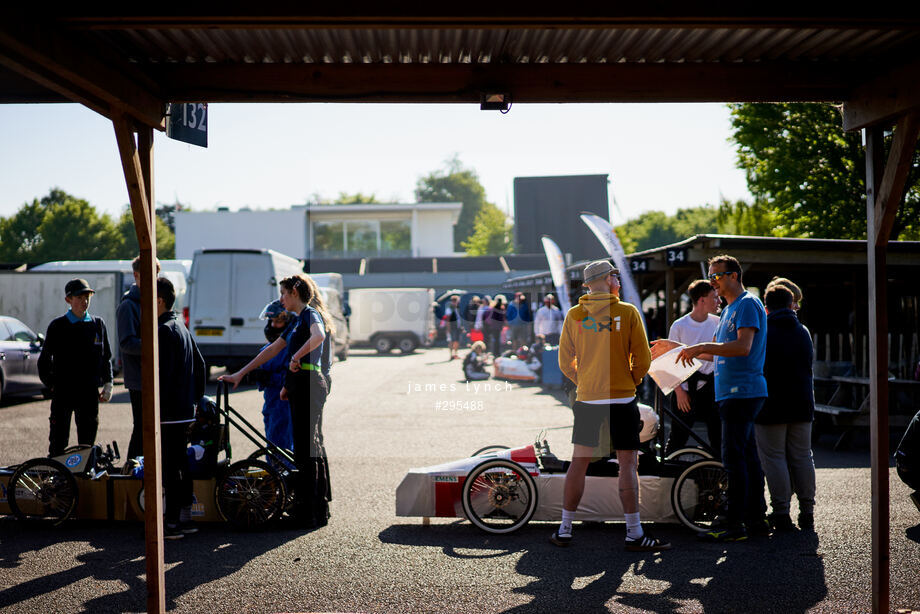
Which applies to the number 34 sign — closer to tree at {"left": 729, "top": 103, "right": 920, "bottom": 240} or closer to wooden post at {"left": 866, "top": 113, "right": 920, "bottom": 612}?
wooden post at {"left": 866, "top": 113, "right": 920, "bottom": 612}

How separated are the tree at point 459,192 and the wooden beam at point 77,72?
10568 cm

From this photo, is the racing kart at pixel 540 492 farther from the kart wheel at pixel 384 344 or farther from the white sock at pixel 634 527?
the kart wheel at pixel 384 344

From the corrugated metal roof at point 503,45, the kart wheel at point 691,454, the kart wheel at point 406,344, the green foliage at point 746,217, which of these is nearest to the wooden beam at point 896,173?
the corrugated metal roof at point 503,45

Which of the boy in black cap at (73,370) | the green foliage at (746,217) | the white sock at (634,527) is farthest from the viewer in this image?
the green foliage at (746,217)

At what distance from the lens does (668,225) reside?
117812mm

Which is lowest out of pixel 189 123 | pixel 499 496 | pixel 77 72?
pixel 499 496

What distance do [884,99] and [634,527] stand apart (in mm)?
3073

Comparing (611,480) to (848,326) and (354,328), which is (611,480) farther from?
(354,328)

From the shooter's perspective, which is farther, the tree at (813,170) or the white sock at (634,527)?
the tree at (813,170)

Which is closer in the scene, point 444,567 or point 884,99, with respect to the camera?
point 884,99

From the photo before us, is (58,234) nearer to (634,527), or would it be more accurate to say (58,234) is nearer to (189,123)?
(189,123)

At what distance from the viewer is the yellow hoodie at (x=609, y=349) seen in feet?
17.6

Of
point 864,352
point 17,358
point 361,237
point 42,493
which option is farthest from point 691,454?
point 361,237

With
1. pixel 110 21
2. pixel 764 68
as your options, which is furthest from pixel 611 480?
pixel 110 21
